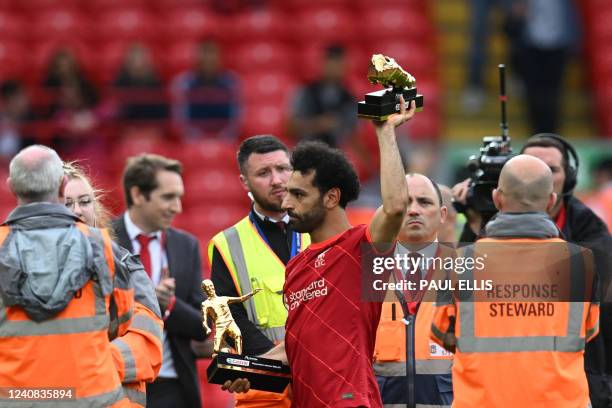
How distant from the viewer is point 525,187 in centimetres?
578

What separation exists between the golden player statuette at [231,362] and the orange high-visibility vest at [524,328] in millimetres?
765

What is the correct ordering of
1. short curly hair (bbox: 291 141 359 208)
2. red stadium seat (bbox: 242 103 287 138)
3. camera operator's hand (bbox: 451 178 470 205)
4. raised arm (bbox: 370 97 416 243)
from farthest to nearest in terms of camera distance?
red stadium seat (bbox: 242 103 287 138), camera operator's hand (bbox: 451 178 470 205), short curly hair (bbox: 291 141 359 208), raised arm (bbox: 370 97 416 243)

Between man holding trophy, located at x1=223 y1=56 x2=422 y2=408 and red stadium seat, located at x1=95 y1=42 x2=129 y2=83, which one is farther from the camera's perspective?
red stadium seat, located at x1=95 y1=42 x2=129 y2=83

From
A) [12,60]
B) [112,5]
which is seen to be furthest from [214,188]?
[112,5]

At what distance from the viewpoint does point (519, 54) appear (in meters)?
13.2

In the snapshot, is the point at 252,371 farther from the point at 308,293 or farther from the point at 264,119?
the point at 264,119

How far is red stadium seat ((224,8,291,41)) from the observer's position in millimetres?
14305

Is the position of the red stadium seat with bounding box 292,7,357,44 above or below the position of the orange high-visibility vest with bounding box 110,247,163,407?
above

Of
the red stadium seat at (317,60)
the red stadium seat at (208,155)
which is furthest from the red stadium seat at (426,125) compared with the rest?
the red stadium seat at (208,155)

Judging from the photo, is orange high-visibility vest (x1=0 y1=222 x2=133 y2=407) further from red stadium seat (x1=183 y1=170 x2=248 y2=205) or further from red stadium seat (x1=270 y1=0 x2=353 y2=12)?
red stadium seat (x1=270 y1=0 x2=353 y2=12)

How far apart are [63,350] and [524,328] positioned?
188cm

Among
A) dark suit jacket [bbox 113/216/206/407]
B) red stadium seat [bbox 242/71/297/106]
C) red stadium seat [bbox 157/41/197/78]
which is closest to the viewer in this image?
dark suit jacket [bbox 113/216/206/407]

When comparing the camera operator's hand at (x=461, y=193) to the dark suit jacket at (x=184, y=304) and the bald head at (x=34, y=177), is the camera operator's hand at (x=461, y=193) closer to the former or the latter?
the dark suit jacket at (x=184, y=304)

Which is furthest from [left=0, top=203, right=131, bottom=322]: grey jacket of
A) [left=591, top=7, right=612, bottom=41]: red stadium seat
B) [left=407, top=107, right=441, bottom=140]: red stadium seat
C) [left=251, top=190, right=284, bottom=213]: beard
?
[left=591, top=7, right=612, bottom=41]: red stadium seat
